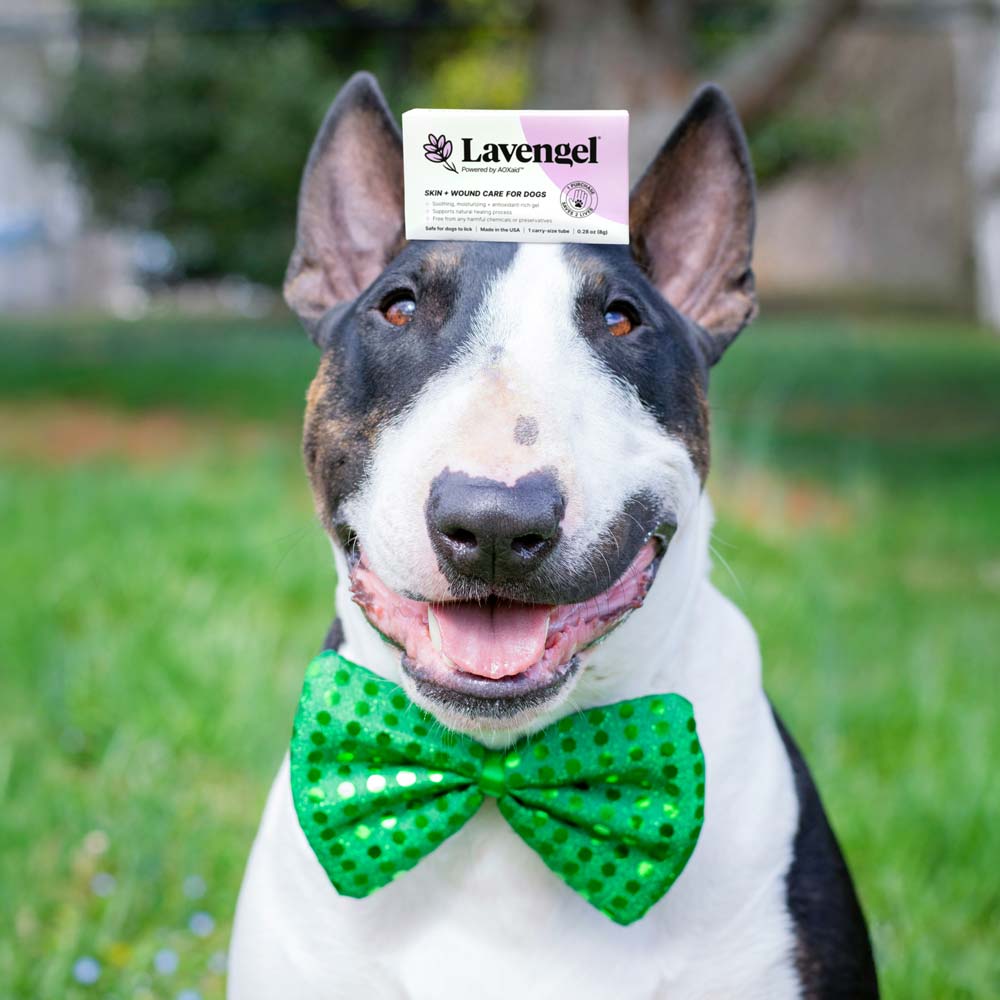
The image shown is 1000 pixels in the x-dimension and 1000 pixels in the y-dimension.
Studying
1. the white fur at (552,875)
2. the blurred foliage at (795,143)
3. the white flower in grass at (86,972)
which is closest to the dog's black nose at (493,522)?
the white fur at (552,875)

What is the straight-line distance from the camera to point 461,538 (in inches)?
61.2

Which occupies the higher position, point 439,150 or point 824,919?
point 439,150

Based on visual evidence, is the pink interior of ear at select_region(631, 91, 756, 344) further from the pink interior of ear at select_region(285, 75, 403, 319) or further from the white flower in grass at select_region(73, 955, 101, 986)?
the white flower in grass at select_region(73, 955, 101, 986)

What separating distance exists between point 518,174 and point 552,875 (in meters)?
0.97

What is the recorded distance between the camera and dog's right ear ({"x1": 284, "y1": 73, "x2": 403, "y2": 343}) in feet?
7.09

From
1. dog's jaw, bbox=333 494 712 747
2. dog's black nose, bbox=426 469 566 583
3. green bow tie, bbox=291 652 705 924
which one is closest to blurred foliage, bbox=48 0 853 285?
dog's jaw, bbox=333 494 712 747

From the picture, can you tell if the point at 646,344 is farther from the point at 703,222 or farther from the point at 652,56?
the point at 652,56

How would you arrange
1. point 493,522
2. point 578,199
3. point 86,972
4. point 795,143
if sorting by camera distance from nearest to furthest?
point 493,522
point 578,199
point 86,972
point 795,143

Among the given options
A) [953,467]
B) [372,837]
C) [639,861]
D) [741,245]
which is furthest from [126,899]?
[953,467]

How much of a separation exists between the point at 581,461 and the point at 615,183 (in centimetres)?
42

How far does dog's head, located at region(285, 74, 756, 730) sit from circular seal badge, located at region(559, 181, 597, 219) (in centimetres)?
7

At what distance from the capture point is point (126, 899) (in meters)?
2.86

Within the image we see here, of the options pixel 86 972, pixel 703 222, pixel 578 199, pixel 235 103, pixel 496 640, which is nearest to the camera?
pixel 496 640

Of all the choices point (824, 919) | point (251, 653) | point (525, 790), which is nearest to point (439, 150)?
point (525, 790)
